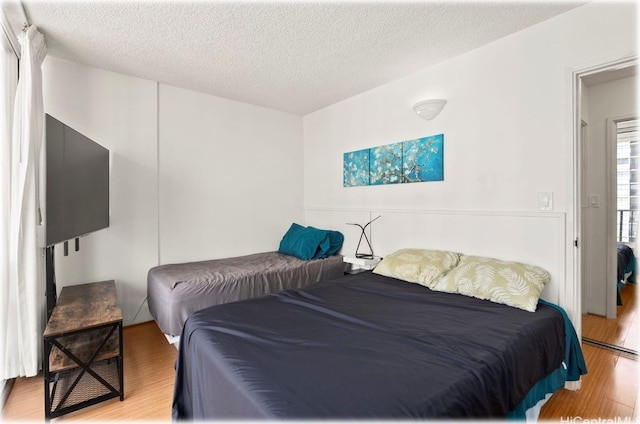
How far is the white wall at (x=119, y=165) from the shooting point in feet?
8.95

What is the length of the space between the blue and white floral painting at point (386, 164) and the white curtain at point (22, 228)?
2.83 m

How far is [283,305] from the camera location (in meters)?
1.95

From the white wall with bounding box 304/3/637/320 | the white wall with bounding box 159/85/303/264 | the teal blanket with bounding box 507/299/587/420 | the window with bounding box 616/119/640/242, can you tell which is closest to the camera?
the teal blanket with bounding box 507/299/587/420

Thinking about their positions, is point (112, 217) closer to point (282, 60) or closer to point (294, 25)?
point (282, 60)

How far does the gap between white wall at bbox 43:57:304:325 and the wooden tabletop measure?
0.42 meters

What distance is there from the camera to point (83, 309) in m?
2.10

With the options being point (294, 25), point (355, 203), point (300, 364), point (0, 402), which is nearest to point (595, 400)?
point (300, 364)

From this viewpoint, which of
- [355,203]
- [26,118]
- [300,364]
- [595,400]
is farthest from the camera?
[355,203]

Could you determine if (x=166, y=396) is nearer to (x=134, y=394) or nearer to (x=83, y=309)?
(x=134, y=394)

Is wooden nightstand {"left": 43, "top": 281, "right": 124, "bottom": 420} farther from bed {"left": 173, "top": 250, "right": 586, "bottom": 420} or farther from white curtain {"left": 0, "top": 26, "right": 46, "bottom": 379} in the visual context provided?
bed {"left": 173, "top": 250, "right": 586, "bottom": 420}

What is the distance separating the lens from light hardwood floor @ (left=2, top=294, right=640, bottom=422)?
70.2 inches

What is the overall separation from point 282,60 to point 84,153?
67.1 inches

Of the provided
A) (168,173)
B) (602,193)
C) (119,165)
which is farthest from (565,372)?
(119,165)

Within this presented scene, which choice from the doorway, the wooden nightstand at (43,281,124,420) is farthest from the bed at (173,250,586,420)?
the doorway
